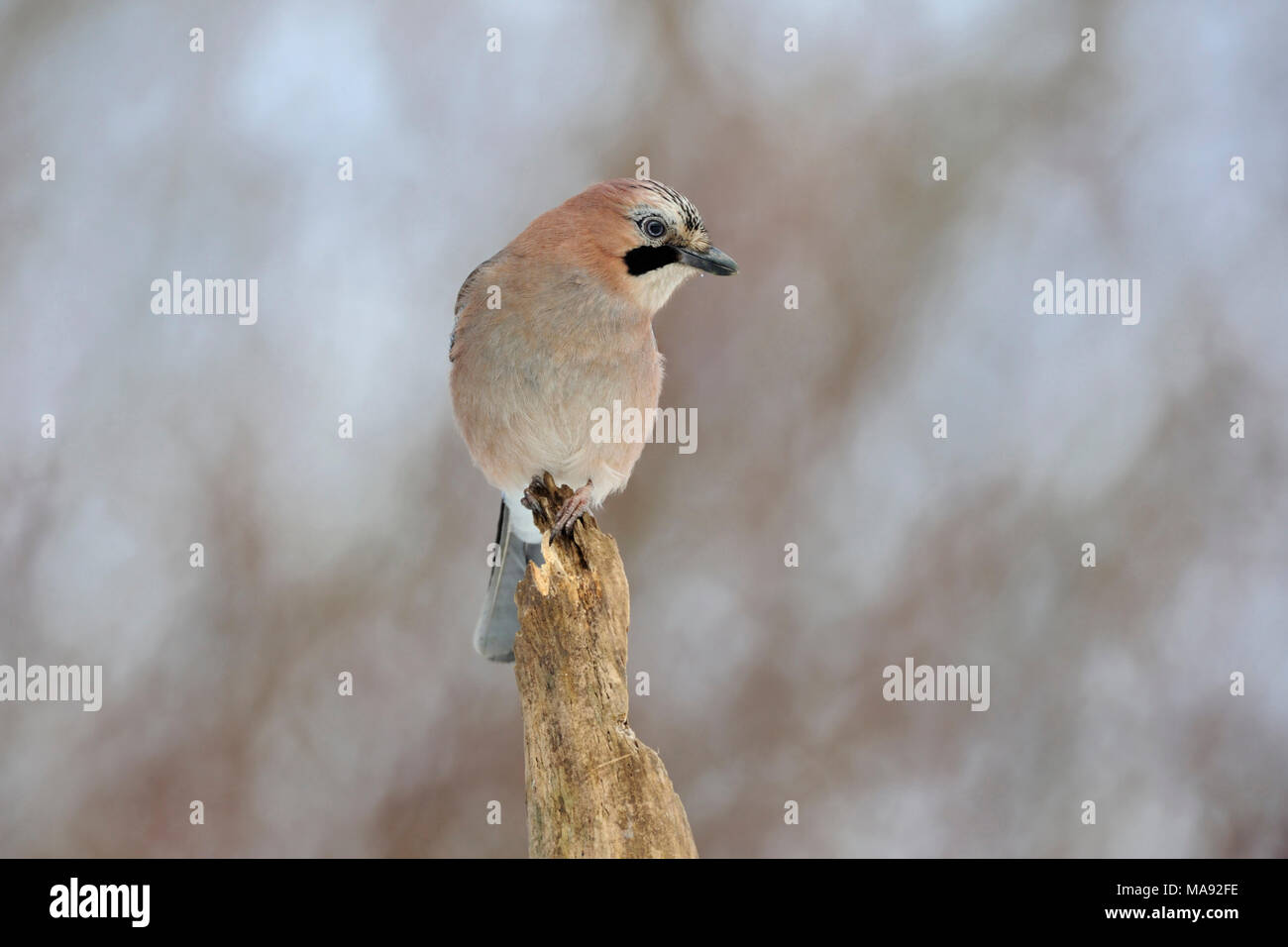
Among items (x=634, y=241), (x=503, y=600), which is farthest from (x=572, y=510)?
(x=634, y=241)

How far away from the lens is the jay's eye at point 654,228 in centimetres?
409

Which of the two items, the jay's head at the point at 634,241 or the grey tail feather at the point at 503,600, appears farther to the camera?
the grey tail feather at the point at 503,600

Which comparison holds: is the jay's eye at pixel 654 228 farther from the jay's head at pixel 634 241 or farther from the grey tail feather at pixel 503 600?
the grey tail feather at pixel 503 600

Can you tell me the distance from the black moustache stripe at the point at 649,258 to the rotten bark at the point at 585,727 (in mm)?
997

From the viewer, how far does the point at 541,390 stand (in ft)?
13.9

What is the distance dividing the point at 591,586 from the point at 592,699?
1.31ft

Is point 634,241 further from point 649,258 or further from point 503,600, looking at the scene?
point 503,600


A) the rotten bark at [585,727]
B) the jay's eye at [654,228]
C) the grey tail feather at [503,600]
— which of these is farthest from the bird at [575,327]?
the grey tail feather at [503,600]

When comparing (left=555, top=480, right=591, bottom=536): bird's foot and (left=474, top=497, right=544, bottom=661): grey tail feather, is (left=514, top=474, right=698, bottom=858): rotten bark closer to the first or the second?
(left=555, top=480, right=591, bottom=536): bird's foot

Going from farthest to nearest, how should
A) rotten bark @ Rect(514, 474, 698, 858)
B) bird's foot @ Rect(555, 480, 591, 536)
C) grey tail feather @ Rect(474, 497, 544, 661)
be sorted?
A: 1. grey tail feather @ Rect(474, 497, 544, 661)
2. bird's foot @ Rect(555, 480, 591, 536)
3. rotten bark @ Rect(514, 474, 698, 858)

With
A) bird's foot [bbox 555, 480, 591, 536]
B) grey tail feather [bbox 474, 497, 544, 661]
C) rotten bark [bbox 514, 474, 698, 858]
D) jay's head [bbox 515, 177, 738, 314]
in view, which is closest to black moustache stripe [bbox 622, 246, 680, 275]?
jay's head [bbox 515, 177, 738, 314]

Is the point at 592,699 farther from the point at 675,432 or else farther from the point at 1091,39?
the point at 1091,39

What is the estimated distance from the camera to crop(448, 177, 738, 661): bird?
4137 millimetres

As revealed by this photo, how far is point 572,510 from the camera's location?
416 centimetres
